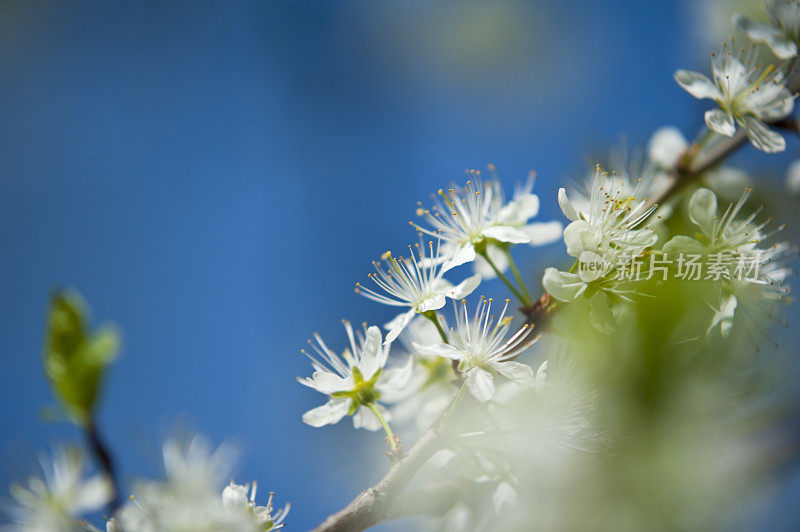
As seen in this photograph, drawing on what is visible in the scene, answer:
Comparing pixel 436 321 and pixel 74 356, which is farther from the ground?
pixel 436 321

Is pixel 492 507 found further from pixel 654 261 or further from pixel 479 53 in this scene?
pixel 479 53

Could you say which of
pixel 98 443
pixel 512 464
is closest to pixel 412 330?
pixel 512 464

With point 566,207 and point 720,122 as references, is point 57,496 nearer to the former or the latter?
point 566,207

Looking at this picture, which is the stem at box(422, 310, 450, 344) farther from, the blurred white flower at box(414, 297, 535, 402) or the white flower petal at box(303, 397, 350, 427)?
the white flower petal at box(303, 397, 350, 427)

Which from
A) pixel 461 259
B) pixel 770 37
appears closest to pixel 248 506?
pixel 461 259

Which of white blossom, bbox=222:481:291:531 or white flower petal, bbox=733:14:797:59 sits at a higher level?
white flower petal, bbox=733:14:797:59

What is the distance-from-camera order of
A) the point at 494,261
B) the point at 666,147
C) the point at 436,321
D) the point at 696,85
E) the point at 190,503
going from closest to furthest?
the point at 190,503 < the point at 436,321 < the point at 696,85 < the point at 494,261 < the point at 666,147

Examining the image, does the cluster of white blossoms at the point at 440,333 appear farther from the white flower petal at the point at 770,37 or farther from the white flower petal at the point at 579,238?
the white flower petal at the point at 770,37

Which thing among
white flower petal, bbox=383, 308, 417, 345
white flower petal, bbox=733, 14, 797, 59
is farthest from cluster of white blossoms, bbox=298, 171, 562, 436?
white flower petal, bbox=733, 14, 797, 59
